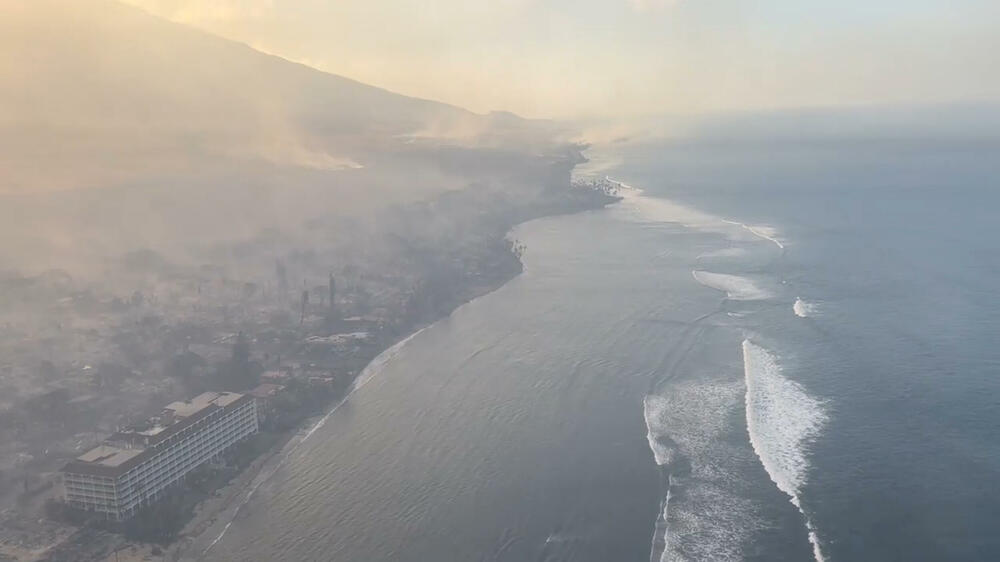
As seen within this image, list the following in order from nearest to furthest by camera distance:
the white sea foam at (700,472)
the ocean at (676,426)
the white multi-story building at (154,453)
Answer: the white sea foam at (700,472) → the ocean at (676,426) → the white multi-story building at (154,453)

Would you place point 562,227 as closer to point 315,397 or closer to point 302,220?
point 302,220

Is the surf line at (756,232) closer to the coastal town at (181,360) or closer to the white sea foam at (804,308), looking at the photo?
the white sea foam at (804,308)

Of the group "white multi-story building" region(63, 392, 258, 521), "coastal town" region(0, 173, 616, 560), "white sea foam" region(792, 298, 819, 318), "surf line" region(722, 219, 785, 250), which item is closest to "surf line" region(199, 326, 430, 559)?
"coastal town" region(0, 173, 616, 560)

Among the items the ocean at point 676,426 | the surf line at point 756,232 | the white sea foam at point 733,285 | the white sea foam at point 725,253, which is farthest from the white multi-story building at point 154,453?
the surf line at point 756,232

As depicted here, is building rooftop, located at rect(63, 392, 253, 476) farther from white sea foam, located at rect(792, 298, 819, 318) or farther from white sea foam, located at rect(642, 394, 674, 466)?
white sea foam, located at rect(792, 298, 819, 318)

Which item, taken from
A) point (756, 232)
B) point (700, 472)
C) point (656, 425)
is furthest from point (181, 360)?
point (756, 232)

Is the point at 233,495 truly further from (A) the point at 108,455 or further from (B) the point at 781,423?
(B) the point at 781,423

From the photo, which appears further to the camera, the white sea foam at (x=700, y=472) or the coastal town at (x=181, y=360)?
the coastal town at (x=181, y=360)
